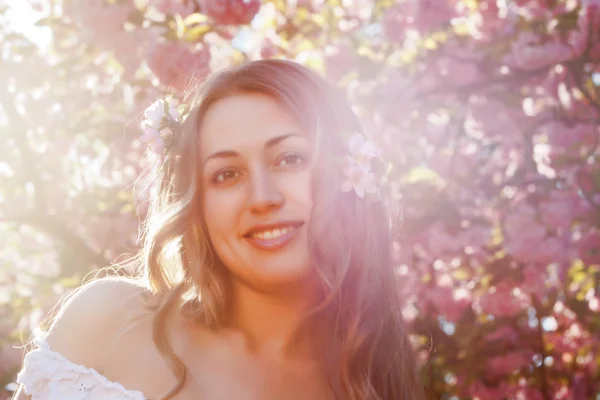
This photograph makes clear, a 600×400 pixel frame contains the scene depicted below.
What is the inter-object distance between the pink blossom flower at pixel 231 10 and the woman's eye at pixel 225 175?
4.75ft

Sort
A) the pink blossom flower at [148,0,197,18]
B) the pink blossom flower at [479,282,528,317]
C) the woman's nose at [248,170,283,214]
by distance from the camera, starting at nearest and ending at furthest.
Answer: the woman's nose at [248,170,283,214] < the pink blossom flower at [148,0,197,18] < the pink blossom flower at [479,282,528,317]

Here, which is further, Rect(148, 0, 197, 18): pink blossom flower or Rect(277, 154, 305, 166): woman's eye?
Rect(148, 0, 197, 18): pink blossom flower

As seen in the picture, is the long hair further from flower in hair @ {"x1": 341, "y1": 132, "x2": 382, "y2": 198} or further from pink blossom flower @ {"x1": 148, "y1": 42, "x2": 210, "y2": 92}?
pink blossom flower @ {"x1": 148, "y1": 42, "x2": 210, "y2": 92}

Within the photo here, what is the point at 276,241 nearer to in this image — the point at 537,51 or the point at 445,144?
the point at 537,51

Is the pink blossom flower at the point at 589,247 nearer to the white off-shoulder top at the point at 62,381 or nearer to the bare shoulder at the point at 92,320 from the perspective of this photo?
the bare shoulder at the point at 92,320

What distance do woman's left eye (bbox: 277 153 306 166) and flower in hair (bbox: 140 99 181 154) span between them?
1.48 feet

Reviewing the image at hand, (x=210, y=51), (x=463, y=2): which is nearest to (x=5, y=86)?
(x=210, y=51)

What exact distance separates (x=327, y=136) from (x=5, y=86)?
371 centimetres

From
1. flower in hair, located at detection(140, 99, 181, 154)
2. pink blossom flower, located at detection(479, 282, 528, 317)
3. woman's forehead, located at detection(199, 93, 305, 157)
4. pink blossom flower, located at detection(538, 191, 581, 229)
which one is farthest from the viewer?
pink blossom flower, located at detection(479, 282, 528, 317)

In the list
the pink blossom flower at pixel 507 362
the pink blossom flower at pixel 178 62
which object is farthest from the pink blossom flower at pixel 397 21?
the pink blossom flower at pixel 507 362

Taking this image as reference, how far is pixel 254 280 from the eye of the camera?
234 centimetres

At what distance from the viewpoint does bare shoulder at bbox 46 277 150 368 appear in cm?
236

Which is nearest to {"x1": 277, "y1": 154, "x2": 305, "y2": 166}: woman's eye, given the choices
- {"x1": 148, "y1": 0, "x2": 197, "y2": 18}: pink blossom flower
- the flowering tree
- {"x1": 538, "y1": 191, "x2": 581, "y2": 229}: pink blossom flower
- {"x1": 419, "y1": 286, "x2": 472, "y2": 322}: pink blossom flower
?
{"x1": 148, "y1": 0, "x2": 197, "y2": 18}: pink blossom flower

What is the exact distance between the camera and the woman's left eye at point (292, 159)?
2338 millimetres
